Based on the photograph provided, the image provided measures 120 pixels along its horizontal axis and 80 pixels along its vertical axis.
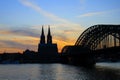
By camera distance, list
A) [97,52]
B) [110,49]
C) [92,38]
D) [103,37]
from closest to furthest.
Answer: [110,49] < [97,52] < [103,37] < [92,38]

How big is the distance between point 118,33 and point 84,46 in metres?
39.7

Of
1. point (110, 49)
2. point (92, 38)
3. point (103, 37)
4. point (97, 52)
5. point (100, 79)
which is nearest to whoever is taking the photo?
point (100, 79)

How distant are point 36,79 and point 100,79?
13.2 metres

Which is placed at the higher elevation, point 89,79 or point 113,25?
point 113,25

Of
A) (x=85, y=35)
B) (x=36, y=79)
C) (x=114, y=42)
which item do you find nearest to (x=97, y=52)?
(x=114, y=42)

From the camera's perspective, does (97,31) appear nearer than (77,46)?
Yes

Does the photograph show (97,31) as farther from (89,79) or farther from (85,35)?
(89,79)

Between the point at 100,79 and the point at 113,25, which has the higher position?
the point at 113,25

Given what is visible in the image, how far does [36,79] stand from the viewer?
68812mm

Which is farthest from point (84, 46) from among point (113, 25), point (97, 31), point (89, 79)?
point (89, 79)

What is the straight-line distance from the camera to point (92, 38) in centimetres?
16212

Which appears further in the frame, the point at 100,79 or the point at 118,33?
the point at 118,33

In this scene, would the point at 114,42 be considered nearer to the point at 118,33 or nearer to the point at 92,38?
the point at 118,33

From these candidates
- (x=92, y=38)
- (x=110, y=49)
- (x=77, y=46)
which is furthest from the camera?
(x=77, y=46)
